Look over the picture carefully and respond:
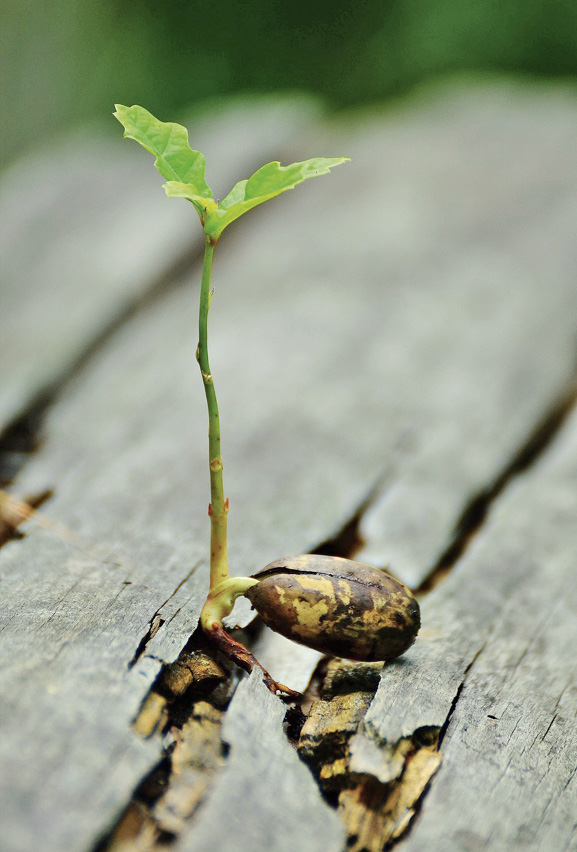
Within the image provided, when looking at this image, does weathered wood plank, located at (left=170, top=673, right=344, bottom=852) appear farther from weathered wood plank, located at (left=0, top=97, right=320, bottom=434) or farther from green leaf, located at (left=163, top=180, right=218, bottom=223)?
weathered wood plank, located at (left=0, top=97, right=320, bottom=434)

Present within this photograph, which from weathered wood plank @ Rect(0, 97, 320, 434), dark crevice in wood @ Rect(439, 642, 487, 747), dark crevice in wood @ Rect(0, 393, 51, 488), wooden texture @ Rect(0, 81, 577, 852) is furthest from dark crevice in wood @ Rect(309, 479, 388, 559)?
weathered wood plank @ Rect(0, 97, 320, 434)

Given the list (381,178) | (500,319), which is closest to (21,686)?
(500,319)

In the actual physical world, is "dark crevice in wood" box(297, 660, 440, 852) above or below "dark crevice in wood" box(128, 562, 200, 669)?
below

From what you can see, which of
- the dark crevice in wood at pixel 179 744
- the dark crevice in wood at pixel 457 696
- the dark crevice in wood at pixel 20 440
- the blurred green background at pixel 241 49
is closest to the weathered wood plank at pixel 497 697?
the dark crevice in wood at pixel 457 696

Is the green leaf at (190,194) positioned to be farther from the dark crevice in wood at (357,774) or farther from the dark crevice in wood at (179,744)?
the dark crevice in wood at (357,774)

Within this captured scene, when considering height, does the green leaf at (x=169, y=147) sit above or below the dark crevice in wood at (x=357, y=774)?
above

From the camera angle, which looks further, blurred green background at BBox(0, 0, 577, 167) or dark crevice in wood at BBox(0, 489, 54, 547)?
blurred green background at BBox(0, 0, 577, 167)
